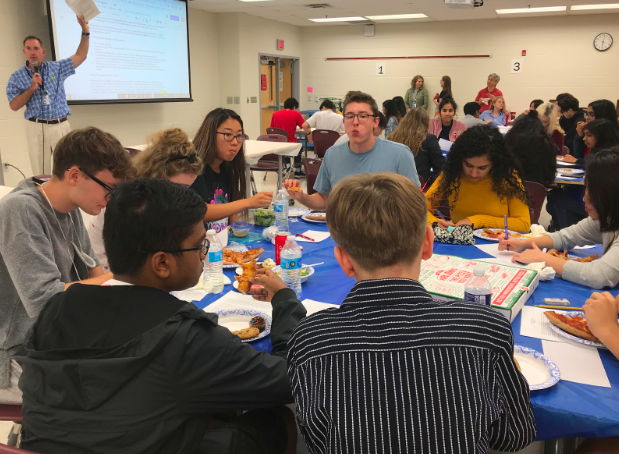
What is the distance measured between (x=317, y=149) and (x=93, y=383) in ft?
22.7

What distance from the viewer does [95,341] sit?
1026mm

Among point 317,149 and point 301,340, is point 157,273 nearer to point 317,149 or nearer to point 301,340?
point 301,340

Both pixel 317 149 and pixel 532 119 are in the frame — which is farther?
pixel 317 149

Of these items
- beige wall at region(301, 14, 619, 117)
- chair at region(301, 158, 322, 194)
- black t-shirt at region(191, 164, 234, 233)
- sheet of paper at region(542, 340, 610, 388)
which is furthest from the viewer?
beige wall at region(301, 14, 619, 117)

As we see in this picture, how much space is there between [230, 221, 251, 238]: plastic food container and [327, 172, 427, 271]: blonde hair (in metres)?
1.55

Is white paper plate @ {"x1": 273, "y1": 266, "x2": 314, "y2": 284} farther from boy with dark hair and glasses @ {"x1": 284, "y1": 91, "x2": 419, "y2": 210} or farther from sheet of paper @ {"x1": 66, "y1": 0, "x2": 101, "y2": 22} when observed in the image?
sheet of paper @ {"x1": 66, "y1": 0, "x2": 101, "y2": 22}

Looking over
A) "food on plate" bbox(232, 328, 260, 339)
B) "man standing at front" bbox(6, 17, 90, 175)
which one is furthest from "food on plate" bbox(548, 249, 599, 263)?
"man standing at front" bbox(6, 17, 90, 175)

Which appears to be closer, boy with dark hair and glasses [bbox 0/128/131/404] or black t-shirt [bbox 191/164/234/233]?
boy with dark hair and glasses [bbox 0/128/131/404]

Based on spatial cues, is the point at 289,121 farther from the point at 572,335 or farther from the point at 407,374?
the point at 407,374

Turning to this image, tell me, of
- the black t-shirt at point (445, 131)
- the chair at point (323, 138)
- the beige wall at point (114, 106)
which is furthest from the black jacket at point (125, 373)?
the chair at point (323, 138)

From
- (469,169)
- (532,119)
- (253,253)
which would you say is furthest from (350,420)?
(532,119)

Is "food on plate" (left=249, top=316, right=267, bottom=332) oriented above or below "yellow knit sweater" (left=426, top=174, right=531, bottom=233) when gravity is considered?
below

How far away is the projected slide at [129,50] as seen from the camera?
6.24 meters

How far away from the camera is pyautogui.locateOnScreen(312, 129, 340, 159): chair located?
24.6 ft
